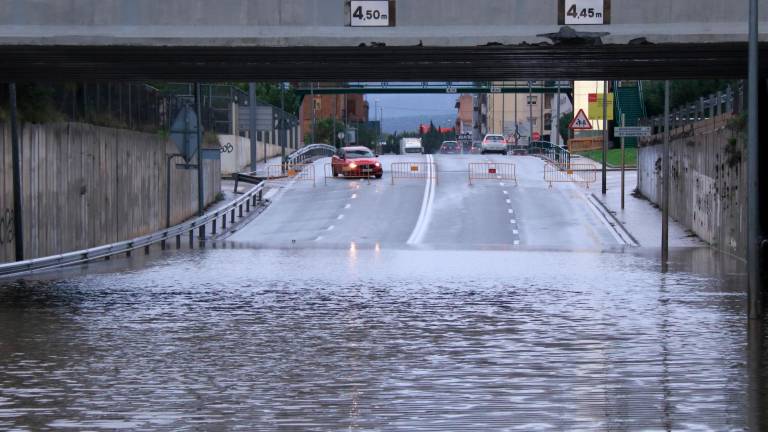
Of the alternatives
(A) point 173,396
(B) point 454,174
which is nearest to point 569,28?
(A) point 173,396

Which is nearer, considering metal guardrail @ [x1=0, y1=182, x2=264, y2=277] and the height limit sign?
the height limit sign

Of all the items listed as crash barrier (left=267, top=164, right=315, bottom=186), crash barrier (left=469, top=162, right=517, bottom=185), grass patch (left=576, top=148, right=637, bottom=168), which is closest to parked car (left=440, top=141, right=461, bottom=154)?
grass patch (left=576, top=148, right=637, bottom=168)

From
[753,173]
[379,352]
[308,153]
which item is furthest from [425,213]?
[308,153]

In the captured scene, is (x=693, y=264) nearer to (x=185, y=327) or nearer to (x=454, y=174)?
(x=185, y=327)

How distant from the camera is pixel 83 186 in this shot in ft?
116

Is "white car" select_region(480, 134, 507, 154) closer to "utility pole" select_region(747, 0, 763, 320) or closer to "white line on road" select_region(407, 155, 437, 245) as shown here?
"white line on road" select_region(407, 155, 437, 245)

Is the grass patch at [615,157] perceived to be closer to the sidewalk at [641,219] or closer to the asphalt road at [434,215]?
the asphalt road at [434,215]

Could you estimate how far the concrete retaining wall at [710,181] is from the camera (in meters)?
34.1

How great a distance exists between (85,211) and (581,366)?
79.4 ft

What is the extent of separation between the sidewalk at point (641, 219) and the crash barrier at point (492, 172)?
20.2ft

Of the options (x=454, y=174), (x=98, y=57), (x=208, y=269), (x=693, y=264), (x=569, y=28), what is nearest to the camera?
(x=569, y=28)

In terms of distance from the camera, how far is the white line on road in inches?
1687

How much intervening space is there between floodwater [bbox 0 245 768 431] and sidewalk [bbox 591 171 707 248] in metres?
14.1

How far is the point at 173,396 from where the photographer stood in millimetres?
11734
